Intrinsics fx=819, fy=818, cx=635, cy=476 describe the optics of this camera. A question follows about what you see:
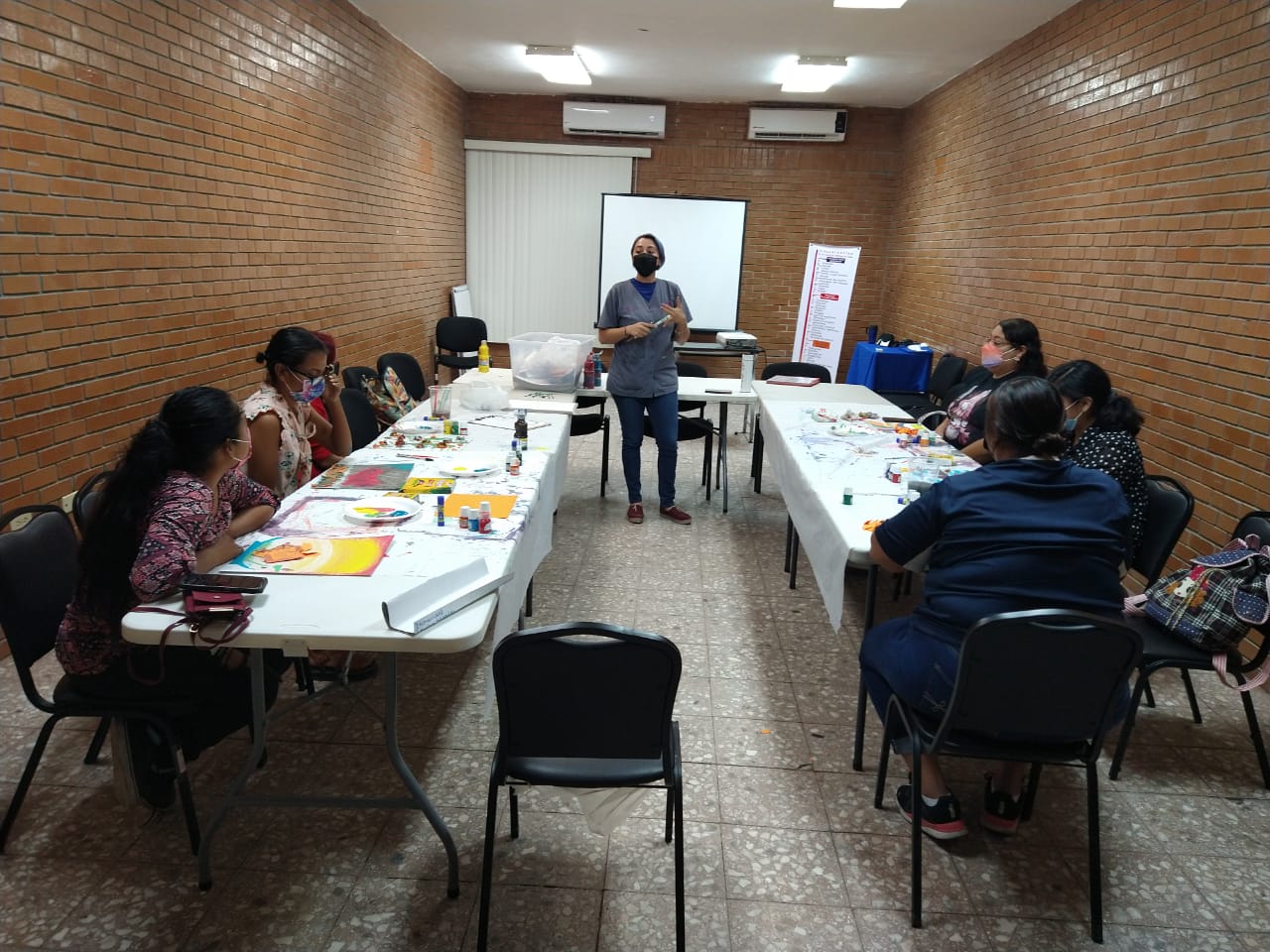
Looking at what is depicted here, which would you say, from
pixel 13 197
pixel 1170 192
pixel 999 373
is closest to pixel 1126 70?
Result: pixel 1170 192

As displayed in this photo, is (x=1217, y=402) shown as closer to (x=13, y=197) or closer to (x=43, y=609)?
(x=43, y=609)

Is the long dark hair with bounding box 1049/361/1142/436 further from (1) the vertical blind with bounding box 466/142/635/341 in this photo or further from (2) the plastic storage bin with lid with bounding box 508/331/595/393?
(1) the vertical blind with bounding box 466/142/635/341

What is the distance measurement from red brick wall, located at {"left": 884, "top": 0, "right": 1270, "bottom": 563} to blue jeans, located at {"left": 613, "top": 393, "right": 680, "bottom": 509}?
2.32 meters

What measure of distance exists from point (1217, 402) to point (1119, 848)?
6.99 ft

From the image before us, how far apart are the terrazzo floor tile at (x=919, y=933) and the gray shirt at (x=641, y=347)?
10.2 ft

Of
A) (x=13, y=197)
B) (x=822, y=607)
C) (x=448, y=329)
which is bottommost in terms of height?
(x=822, y=607)

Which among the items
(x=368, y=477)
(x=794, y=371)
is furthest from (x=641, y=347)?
(x=368, y=477)

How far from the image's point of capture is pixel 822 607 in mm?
3668

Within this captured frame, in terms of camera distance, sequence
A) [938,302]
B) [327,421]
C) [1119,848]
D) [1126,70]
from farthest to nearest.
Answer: [938,302] < [1126,70] < [327,421] < [1119,848]

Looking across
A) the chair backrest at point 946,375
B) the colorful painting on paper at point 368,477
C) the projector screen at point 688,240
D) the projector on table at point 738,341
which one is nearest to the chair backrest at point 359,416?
the colorful painting on paper at point 368,477

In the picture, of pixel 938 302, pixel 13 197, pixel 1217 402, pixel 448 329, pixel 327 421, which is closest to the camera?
pixel 13 197

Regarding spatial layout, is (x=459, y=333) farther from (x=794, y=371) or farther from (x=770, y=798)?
(x=770, y=798)

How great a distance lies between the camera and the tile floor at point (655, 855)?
186 centimetres

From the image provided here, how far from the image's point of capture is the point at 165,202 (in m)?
3.63
